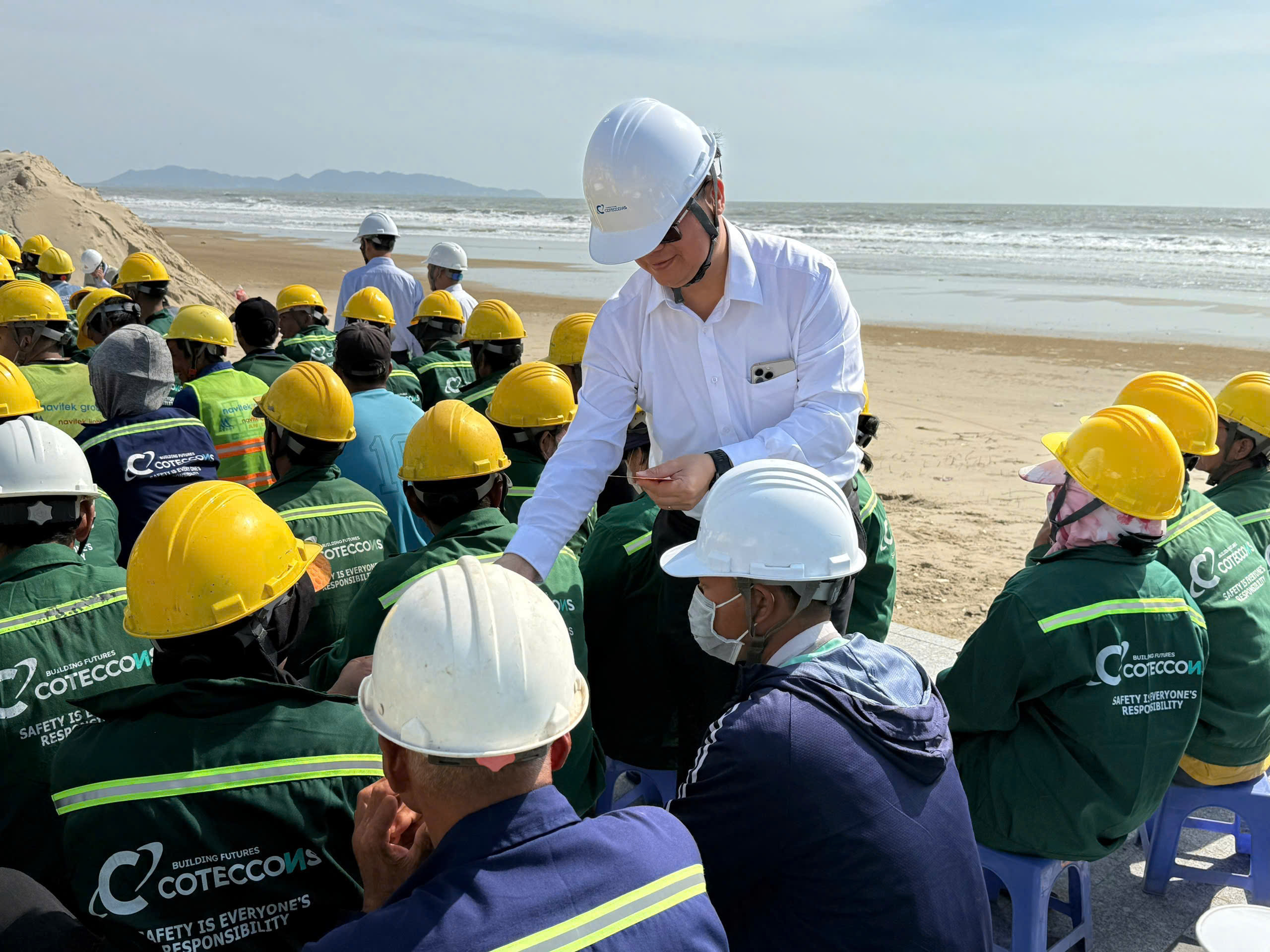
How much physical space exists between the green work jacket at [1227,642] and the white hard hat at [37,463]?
362cm

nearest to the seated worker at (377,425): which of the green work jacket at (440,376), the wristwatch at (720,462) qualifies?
the green work jacket at (440,376)

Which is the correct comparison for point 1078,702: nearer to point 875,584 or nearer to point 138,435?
point 875,584

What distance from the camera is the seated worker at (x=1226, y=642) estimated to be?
3.62 metres

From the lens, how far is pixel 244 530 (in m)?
2.54

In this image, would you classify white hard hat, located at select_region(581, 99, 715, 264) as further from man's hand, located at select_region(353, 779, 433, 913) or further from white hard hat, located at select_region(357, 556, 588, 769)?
man's hand, located at select_region(353, 779, 433, 913)

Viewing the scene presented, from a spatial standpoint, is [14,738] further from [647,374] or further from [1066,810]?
[1066,810]

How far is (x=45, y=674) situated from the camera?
9.23 ft

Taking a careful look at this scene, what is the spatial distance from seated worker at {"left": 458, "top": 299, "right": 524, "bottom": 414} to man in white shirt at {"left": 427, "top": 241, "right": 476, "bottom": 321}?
280 centimetres

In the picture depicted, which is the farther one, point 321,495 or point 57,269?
point 57,269

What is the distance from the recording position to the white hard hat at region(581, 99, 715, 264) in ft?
9.12

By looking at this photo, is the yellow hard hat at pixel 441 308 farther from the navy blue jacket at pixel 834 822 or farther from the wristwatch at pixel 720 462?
the navy blue jacket at pixel 834 822

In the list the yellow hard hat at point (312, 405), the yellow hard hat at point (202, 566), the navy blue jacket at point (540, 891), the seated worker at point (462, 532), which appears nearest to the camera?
the navy blue jacket at point (540, 891)

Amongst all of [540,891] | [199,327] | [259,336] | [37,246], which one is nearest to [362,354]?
[199,327]

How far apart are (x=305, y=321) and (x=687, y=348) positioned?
6.36 m
